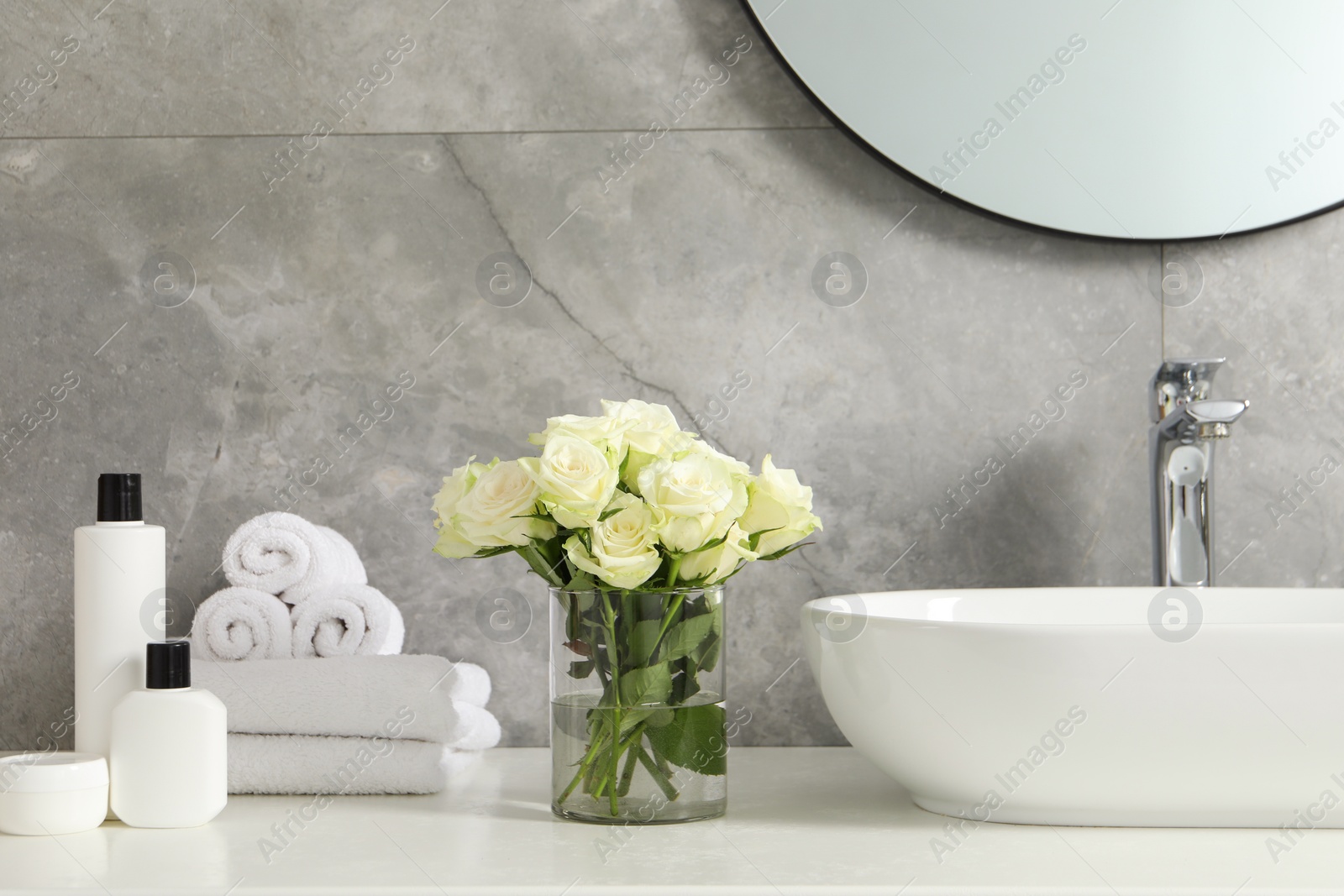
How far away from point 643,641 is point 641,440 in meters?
0.13

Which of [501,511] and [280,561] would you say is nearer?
[501,511]

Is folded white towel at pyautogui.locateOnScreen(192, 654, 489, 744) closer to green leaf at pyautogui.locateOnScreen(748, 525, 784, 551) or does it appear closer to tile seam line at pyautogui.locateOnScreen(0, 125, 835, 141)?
green leaf at pyautogui.locateOnScreen(748, 525, 784, 551)

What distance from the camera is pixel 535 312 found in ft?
3.21

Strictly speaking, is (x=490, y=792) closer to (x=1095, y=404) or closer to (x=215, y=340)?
(x=215, y=340)

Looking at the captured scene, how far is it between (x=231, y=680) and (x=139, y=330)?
391 millimetres

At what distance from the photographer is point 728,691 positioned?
0.97 meters

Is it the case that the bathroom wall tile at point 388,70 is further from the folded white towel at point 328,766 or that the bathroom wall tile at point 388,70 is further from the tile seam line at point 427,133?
the folded white towel at point 328,766

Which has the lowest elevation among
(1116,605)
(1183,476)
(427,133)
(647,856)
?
(647,856)

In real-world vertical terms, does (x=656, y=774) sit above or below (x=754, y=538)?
below

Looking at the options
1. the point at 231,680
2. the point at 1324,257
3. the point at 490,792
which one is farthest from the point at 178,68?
the point at 1324,257

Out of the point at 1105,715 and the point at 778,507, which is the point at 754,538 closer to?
the point at 778,507

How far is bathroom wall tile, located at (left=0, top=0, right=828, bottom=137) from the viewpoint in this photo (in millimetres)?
981

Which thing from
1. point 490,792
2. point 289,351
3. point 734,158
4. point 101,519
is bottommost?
point 490,792

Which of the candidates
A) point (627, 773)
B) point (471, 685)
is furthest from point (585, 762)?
point (471, 685)
